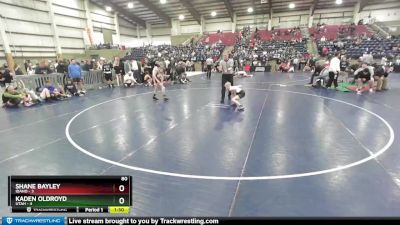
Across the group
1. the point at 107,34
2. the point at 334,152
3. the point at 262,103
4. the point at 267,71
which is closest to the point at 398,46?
the point at 267,71

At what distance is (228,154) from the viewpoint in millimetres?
4410

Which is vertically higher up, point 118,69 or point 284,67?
point 118,69

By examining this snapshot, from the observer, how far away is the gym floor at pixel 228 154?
3.00m

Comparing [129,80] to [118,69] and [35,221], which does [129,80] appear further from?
[35,221]

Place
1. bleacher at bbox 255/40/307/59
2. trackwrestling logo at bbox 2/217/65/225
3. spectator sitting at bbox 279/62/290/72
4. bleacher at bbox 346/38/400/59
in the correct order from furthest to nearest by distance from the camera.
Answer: bleacher at bbox 255/40/307/59
spectator sitting at bbox 279/62/290/72
bleacher at bbox 346/38/400/59
trackwrestling logo at bbox 2/217/65/225

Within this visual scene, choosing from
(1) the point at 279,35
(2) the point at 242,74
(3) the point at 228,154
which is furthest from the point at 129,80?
(1) the point at 279,35

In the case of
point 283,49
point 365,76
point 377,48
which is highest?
point 283,49

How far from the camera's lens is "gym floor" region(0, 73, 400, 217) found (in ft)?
9.84

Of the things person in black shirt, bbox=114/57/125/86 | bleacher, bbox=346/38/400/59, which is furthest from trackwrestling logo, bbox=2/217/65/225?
bleacher, bbox=346/38/400/59

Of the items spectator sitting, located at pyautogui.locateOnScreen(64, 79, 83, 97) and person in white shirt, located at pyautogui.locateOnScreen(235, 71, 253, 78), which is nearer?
spectator sitting, located at pyautogui.locateOnScreen(64, 79, 83, 97)

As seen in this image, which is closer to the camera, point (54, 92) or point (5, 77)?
point (54, 92)
